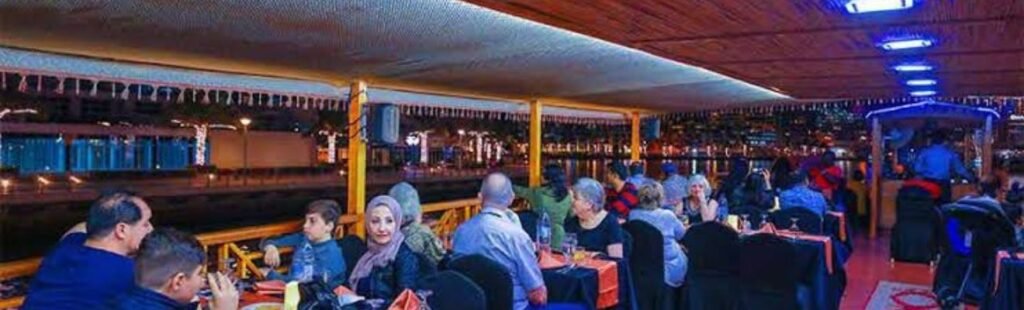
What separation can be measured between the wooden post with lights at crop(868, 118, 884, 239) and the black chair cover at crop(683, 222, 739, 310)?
650 cm

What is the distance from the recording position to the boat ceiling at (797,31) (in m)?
3.44

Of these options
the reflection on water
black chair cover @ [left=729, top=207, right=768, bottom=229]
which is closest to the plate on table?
black chair cover @ [left=729, top=207, right=768, bottom=229]

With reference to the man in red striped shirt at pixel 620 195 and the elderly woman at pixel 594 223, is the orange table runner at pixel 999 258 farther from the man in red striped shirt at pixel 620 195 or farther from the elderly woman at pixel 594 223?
the man in red striped shirt at pixel 620 195

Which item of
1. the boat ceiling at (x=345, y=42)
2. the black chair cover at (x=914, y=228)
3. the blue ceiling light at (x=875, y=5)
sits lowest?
the black chair cover at (x=914, y=228)

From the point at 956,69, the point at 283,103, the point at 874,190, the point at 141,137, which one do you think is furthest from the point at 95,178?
the point at 956,69

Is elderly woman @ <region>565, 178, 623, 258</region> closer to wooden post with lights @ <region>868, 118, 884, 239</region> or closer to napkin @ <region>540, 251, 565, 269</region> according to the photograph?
napkin @ <region>540, 251, 565, 269</region>

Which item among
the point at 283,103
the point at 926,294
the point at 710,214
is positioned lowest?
the point at 926,294

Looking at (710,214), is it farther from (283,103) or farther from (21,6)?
(21,6)

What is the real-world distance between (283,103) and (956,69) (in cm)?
554

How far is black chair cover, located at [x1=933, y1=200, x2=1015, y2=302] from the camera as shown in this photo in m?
5.43

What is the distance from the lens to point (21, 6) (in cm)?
291

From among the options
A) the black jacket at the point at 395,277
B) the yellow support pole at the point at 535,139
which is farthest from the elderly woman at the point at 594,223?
the yellow support pole at the point at 535,139

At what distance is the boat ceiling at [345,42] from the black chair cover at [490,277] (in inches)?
46.0

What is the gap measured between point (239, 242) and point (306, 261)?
2.57m
